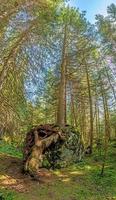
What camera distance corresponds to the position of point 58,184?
47.0 feet

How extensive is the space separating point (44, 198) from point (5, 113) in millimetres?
5357

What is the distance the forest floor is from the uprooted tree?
54 centimetres

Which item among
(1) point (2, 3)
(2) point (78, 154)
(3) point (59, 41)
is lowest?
(2) point (78, 154)

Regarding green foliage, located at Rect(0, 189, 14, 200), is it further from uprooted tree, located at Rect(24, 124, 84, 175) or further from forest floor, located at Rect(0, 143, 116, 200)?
uprooted tree, located at Rect(24, 124, 84, 175)

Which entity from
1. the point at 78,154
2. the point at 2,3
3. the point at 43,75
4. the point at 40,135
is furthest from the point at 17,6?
the point at 78,154

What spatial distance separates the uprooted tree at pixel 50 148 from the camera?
15445 mm

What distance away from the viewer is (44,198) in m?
12.4

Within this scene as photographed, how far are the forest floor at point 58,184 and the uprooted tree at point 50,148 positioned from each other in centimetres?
54

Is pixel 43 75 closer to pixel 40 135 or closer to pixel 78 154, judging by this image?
pixel 40 135

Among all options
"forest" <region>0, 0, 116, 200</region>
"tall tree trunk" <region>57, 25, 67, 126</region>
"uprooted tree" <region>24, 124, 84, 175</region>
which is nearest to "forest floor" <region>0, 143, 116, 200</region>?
"forest" <region>0, 0, 116, 200</region>

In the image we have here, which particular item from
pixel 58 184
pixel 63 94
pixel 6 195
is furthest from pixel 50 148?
pixel 6 195

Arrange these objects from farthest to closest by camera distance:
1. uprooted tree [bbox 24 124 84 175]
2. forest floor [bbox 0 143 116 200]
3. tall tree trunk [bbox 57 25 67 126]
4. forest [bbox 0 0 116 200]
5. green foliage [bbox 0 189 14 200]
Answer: tall tree trunk [bbox 57 25 67 126] → uprooted tree [bbox 24 124 84 175] → forest [bbox 0 0 116 200] → forest floor [bbox 0 143 116 200] → green foliage [bbox 0 189 14 200]

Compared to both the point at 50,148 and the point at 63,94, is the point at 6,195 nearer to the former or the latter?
the point at 50,148

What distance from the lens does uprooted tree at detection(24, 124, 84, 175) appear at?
50.7 ft
